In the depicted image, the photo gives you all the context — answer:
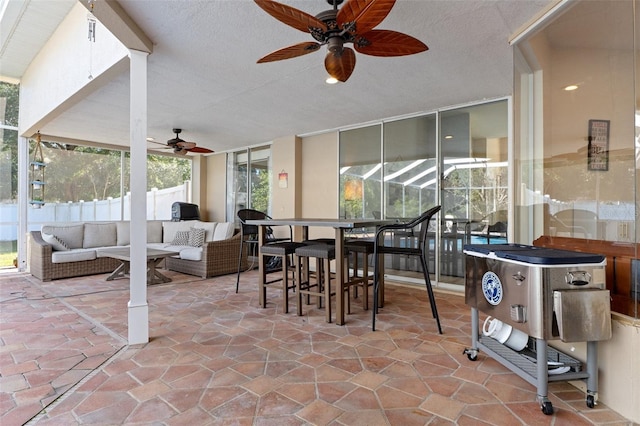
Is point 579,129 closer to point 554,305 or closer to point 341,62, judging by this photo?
point 554,305

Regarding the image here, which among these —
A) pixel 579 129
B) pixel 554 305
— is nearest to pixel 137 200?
pixel 554 305

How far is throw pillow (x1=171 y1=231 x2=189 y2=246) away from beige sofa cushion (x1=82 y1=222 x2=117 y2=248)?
3.61ft

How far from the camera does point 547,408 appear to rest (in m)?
1.64

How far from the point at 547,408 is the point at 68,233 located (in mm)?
6679

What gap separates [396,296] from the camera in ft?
13.2

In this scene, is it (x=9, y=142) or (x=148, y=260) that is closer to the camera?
(x=148, y=260)

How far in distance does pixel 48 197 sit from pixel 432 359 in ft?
23.4

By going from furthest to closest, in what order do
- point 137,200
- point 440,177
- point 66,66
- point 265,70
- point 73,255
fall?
point 73,255 < point 440,177 < point 66,66 < point 265,70 < point 137,200

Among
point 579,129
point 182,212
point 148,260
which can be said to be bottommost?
point 148,260

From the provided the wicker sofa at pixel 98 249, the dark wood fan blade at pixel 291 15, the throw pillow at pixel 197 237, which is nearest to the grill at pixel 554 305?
the dark wood fan blade at pixel 291 15

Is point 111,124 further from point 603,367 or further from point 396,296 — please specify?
point 603,367

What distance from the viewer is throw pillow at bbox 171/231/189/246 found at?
6047 millimetres

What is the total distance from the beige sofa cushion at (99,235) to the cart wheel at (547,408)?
258 inches

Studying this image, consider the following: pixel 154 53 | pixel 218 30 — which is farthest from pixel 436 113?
pixel 154 53
